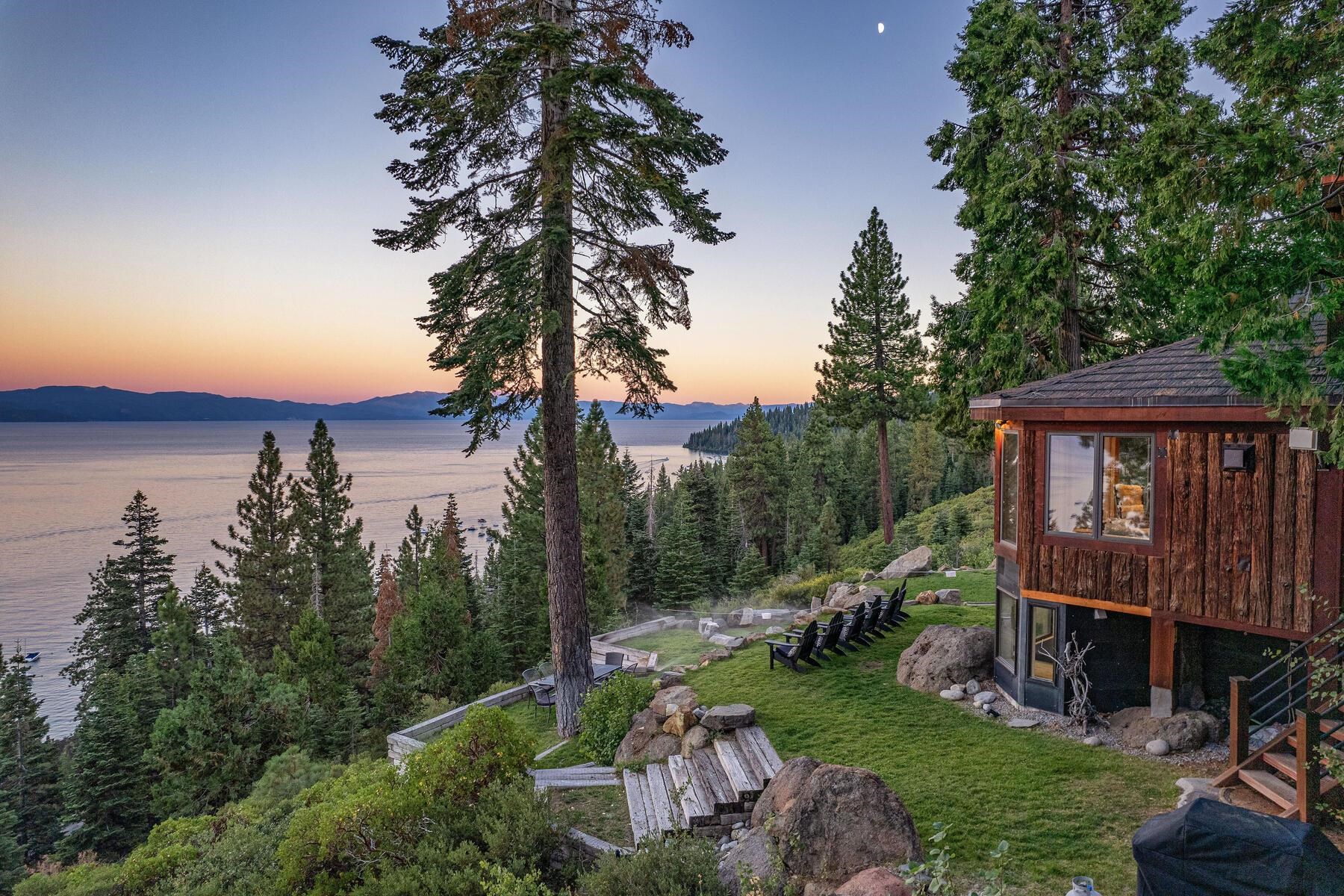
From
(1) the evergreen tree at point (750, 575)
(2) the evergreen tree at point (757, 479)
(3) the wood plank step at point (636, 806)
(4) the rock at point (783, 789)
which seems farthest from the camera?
(2) the evergreen tree at point (757, 479)

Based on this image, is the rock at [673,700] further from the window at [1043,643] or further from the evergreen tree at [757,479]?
the evergreen tree at [757,479]

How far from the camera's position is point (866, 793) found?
4.71 m

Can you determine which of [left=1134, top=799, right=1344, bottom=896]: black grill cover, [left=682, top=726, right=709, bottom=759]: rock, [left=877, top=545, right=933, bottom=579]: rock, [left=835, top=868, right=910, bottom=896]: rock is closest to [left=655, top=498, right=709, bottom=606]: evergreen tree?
[left=877, top=545, right=933, bottom=579]: rock

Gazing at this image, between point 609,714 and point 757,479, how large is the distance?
103 ft

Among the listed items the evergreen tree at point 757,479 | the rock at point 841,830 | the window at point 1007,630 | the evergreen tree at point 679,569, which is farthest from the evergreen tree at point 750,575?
the rock at point 841,830

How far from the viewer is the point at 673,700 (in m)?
8.20

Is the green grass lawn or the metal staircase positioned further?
the green grass lawn

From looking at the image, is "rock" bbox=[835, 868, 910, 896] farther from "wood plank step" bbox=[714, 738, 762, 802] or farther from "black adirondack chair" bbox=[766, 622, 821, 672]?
"black adirondack chair" bbox=[766, 622, 821, 672]

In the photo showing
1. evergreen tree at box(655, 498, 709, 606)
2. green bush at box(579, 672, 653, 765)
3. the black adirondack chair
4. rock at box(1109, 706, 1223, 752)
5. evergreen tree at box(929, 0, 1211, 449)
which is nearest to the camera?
rock at box(1109, 706, 1223, 752)

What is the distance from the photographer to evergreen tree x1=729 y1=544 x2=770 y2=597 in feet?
106

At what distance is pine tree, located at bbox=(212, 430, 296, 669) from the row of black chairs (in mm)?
23216

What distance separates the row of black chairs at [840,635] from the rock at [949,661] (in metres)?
1.36

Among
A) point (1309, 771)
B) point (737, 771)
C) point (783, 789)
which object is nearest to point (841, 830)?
point (783, 789)

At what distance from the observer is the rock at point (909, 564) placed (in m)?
17.1
